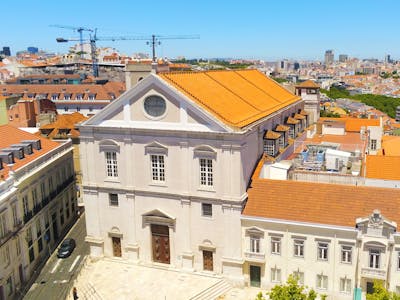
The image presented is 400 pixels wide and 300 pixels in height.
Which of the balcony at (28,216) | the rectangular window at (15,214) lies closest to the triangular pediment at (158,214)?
the balcony at (28,216)

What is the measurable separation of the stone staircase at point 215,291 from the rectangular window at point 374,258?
43.2 feet

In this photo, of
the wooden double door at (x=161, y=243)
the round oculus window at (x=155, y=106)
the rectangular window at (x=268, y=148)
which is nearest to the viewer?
the round oculus window at (x=155, y=106)

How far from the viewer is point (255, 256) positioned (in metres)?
42.5

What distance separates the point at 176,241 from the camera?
45812 mm

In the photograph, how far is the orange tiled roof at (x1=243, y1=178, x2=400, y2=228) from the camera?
39.7 meters

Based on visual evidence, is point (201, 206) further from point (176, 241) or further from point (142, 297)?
point (142, 297)

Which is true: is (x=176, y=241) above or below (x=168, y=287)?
above

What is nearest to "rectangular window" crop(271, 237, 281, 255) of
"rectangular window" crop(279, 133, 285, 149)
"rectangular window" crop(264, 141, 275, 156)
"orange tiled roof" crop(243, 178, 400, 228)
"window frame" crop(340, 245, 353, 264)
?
"orange tiled roof" crop(243, 178, 400, 228)

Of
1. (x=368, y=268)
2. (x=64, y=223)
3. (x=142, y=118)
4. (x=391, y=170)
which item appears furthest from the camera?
(x=64, y=223)

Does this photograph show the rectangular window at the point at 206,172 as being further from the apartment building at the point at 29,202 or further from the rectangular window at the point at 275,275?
the apartment building at the point at 29,202

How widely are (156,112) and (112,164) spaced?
25.3 ft

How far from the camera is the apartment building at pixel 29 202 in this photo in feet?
140

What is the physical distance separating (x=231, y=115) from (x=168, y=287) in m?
17.7

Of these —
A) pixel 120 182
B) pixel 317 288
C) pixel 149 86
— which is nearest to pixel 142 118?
pixel 149 86
